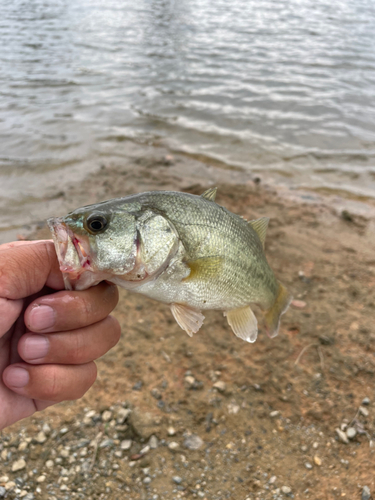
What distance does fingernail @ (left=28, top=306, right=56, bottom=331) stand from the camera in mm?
1668

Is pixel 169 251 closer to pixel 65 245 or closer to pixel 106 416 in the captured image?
pixel 65 245

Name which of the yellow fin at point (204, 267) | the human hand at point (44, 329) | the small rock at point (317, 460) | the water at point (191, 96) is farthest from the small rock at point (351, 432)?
the water at point (191, 96)

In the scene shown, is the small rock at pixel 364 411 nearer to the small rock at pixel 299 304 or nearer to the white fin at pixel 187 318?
the small rock at pixel 299 304

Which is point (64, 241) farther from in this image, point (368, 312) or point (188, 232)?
point (368, 312)

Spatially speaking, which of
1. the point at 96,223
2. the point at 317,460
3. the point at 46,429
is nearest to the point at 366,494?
the point at 317,460

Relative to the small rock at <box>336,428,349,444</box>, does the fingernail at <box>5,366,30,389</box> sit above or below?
above

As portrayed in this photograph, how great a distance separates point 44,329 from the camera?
1717mm

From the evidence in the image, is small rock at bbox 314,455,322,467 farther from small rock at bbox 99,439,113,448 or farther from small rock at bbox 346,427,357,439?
small rock at bbox 99,439,113,448

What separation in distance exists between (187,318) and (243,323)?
17.5 inches

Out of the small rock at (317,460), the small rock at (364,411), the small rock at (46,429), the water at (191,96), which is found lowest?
the small rock at (317,460)

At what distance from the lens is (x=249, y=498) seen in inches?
101

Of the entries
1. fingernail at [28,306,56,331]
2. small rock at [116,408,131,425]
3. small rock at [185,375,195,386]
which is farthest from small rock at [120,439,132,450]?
fingernail at [28,306,56,331]

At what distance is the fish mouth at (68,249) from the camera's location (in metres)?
1.58

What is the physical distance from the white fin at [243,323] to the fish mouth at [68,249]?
94 centimetres
